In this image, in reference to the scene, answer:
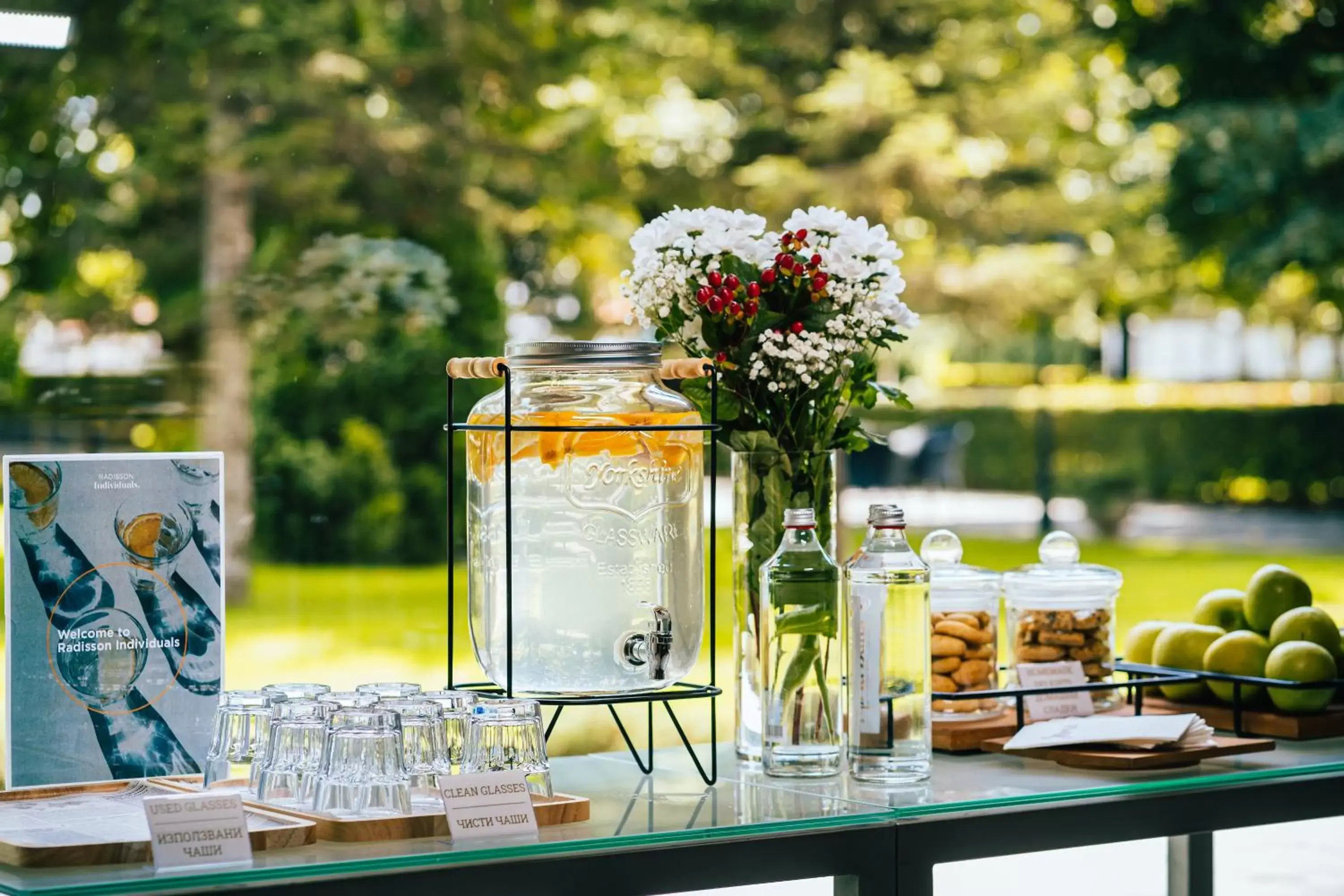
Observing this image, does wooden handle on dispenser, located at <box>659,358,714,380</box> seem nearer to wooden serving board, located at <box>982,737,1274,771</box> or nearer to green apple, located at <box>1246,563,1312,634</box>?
wooden serving board, located at <box>982,737,1274,771</box>

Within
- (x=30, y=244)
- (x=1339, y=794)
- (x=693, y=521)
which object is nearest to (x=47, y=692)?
(x=693, y=521)

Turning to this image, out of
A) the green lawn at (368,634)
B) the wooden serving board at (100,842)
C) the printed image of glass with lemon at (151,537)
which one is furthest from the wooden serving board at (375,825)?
the green lawn at (368,634)

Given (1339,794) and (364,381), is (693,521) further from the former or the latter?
(364,381)

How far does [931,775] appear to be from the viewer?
1.52 meters

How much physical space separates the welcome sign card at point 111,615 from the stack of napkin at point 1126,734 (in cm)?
72

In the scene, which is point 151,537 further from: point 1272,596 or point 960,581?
point 1272,596

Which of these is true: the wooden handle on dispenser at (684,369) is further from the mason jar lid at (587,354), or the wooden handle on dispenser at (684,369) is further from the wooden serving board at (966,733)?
the wooden serving board at (966,733)

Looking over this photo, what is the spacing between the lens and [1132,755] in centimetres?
154

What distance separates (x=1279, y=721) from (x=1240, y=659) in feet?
0.26

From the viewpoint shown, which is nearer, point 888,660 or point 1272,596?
point 888,660

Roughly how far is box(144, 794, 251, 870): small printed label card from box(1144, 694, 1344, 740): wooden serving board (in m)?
0.99

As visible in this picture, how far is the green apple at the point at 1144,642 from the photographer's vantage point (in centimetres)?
189

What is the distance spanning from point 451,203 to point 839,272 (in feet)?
16.4

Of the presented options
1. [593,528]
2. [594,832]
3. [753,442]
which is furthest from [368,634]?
[594,832]
